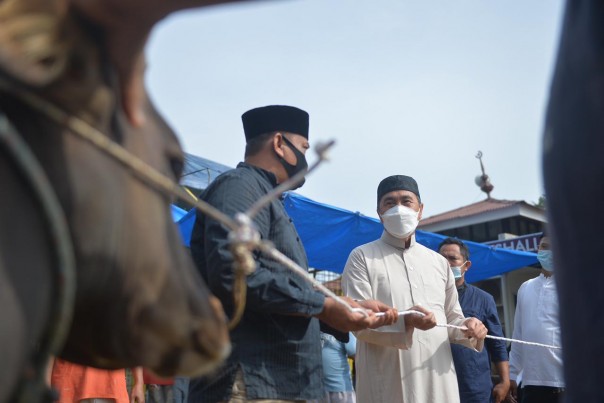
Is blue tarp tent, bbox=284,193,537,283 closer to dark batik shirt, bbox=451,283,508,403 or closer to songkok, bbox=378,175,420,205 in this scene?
dark batik shirt, bbox=451,283,508,403

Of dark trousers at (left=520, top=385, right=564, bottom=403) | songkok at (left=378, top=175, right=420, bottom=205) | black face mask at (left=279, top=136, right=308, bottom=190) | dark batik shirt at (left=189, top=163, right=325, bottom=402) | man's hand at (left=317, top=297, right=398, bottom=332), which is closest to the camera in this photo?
dark batik shirt at (left=189, top=163, right=325, bottom=402)

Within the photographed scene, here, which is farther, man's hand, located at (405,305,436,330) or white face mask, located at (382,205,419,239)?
white face mask, located at (382,205,419,239)

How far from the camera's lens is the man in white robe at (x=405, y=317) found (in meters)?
4.57

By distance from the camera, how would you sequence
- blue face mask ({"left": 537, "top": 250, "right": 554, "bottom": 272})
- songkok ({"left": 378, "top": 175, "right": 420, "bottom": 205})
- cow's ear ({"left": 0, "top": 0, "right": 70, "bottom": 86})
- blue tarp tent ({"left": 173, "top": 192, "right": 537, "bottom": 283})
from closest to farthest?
1. cow's ear ({"left": 0, "top": 0, "right": 70, "bottom": 86})
2. songkok ({"left": 378, "top": 175, "right": 420, "bottom": 205})
3. blue face mask ({"left": 537, "top": 250, "right": 554, "bottom": 272})
4. blue tarp tent ({"left": 173, "top": 192, "right": 537, "bottom": 283})

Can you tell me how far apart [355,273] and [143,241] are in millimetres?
3471

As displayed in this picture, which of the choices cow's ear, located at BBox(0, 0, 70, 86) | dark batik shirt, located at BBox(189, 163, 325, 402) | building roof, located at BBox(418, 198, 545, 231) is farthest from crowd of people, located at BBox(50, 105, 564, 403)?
building roof, located at BBox(418, 198, 545, 231)

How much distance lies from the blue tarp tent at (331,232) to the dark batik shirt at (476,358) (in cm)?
230

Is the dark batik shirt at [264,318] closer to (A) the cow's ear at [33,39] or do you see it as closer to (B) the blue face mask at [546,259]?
(A) the cow's ear at [33,39]

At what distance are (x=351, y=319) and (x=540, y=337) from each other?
3442 mm

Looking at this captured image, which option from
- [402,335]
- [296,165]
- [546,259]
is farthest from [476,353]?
[296,165]

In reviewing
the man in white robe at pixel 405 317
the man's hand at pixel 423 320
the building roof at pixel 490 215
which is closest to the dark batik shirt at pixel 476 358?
the man in white robe at pixel 405 317

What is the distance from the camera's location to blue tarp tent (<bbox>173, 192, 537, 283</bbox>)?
8.53 m

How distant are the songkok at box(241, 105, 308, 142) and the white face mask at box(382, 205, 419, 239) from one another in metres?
1.25

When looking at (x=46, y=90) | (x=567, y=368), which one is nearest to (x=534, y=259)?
(x=567, y=368)
